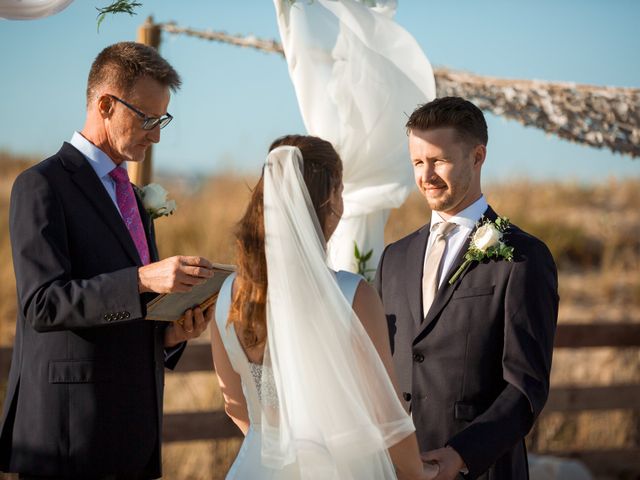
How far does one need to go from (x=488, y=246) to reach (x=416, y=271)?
33 centimetres

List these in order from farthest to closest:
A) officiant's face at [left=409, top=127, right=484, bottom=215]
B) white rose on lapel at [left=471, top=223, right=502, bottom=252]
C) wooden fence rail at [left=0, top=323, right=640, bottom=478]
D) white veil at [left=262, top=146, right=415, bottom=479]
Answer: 1. wooden fence rail at [left=0, top=323, right=640, bottom=478]
2. officiant's face at [left=409, top=127, right=484, bottom=215]
3. white rose on lapel at [left=471, top=223, right=502, bottom=252]
4. white veil at [left=262, top=146, right=415, bottom=479]

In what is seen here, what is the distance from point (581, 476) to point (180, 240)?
28.2ft

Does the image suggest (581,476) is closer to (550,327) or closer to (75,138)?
(550,327)

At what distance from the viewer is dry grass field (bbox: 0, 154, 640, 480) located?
335 inches

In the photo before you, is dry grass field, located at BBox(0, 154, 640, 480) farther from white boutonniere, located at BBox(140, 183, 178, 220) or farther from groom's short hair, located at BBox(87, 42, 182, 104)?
groom's short hair, located at BBox(87, 42, 182, 104)

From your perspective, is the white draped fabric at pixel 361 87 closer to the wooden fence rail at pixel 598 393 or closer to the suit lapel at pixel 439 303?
the suit lapel at pixel 439 303

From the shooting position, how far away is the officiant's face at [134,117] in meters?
3.10

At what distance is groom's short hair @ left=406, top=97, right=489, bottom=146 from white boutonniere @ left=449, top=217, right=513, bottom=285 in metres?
0.31

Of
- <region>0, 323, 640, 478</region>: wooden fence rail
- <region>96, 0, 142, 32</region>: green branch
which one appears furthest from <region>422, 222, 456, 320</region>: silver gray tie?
<region>0, 323, 640, 478</region>: wooden fence rail

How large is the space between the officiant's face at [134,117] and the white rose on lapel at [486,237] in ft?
3.76

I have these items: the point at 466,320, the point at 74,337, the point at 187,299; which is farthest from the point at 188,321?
the point at 466,320

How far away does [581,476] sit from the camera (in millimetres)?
6562

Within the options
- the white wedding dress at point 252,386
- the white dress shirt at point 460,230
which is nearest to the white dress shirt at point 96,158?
the white wedding dress at point 252,386

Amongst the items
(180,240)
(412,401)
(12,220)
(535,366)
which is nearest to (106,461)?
(12,220)
